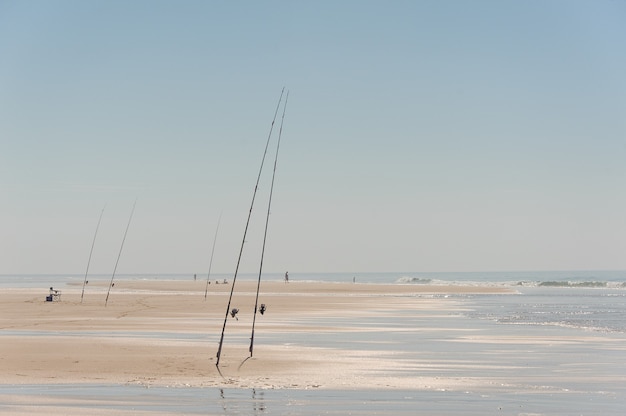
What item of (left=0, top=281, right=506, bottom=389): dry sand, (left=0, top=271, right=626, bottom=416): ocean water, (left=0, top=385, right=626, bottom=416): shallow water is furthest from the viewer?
(left=0, top=281, right=506, bottom=389): dry sand

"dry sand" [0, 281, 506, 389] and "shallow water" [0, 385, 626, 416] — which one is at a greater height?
"dry sand" [0, 281, 506, 389]

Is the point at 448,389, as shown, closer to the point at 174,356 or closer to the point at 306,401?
the point at 306,401

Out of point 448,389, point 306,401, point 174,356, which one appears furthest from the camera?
point 174,356

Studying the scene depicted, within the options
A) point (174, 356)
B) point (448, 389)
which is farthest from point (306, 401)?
point (174, 356)

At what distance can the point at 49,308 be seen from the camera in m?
43.1

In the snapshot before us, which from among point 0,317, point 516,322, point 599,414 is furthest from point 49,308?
point 599,414

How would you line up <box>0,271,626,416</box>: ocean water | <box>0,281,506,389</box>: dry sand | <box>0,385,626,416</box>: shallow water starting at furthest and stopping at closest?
<box>0,281,506,389</box>: dry sand
<box>0,271,626,416</box>: ocean water
<box>0,385,626,416</box>: shallow water

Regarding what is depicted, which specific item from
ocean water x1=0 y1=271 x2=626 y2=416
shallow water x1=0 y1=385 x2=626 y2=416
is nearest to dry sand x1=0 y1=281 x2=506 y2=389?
ocean water x1=0 y1=271 x2=626 y2=416

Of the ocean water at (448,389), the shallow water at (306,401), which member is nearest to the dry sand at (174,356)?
the ocean water at (448,389)

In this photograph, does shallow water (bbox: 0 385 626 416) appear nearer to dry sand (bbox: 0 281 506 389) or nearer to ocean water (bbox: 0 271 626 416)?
ocean water (bbox: 0 271 626 416)

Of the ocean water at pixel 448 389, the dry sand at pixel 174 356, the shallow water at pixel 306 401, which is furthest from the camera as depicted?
the dry sand at pixel 174 356

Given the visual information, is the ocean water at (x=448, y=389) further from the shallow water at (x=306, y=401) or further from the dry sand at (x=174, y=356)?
the dry sand at (x=174, y=356)

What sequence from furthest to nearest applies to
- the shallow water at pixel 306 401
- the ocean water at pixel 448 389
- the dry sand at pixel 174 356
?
the dry sand at pixel 174 356, the ocean water at pixel 448 389, the shallow water at pixel 306 401

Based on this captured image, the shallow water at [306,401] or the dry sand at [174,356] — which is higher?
the dry sand at [174,356]
